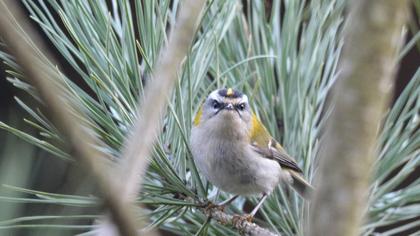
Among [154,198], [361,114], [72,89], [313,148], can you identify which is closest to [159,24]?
[72,89]

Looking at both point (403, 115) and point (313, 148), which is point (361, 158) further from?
point (313, 148)

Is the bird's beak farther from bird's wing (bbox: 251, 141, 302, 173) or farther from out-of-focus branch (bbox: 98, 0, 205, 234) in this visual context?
out-of-focus branch (bbox: 98, 0, 205, 234)

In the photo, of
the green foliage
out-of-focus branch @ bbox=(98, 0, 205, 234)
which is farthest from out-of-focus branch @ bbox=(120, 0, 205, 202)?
the green foliage

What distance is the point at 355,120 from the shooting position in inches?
17.4

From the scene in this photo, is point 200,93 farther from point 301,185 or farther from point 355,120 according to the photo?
point 355,120

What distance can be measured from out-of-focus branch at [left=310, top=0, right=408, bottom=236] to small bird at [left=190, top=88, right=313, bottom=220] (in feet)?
3.78

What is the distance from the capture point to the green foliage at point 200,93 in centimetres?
112

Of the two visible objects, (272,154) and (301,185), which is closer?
(301,185)

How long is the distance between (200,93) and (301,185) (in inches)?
14.8

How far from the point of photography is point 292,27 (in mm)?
1452

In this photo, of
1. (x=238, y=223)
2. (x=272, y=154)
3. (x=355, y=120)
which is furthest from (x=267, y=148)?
(x=355, y=120)

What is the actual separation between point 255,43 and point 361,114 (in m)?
1.06

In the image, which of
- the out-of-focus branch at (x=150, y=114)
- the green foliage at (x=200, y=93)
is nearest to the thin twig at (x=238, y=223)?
the green foliage at (x=200, y=93)

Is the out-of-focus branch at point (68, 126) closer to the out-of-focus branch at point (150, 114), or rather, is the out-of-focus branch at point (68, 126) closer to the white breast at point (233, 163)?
the out-of-focus branch at point (150, 114)
